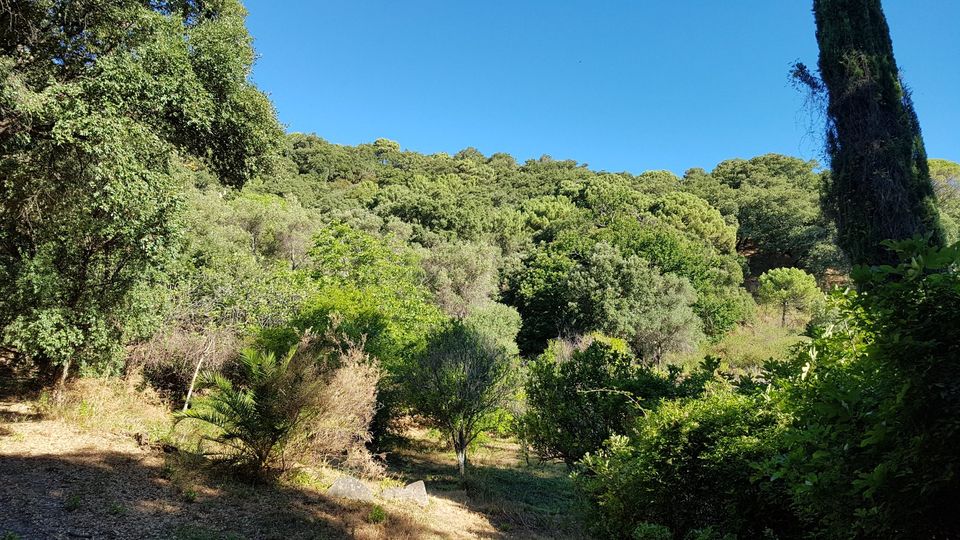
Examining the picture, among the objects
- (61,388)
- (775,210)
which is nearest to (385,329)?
(61,388)

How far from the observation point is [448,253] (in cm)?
2902

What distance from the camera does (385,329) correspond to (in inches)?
539

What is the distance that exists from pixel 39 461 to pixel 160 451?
5.31 ft

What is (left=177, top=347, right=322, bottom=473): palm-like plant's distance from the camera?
7.06 m

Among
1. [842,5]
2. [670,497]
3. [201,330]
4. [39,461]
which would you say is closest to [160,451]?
[39,461]

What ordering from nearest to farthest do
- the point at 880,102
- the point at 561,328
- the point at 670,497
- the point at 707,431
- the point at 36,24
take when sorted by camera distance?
the point at 707,431 → the point at 670,497 → the point at 36,24 → the point at 880,102 → the point at 561,328

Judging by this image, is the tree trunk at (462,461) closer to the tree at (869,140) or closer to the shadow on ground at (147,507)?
the shadow on ground at (147,507)

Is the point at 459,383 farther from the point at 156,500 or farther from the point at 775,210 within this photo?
the point at 775,210

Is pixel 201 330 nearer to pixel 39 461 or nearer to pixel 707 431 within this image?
pixel 39 461

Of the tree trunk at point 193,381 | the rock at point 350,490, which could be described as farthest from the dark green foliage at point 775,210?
the tree trunk at point 193,381

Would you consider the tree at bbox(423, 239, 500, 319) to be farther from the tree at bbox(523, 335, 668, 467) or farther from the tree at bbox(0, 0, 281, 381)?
the tree at bbox(0, 0, 281, 381)

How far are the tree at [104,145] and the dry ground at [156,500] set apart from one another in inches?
56.3

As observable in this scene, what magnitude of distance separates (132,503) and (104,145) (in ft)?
14.2

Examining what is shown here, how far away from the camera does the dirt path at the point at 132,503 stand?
5160mm
